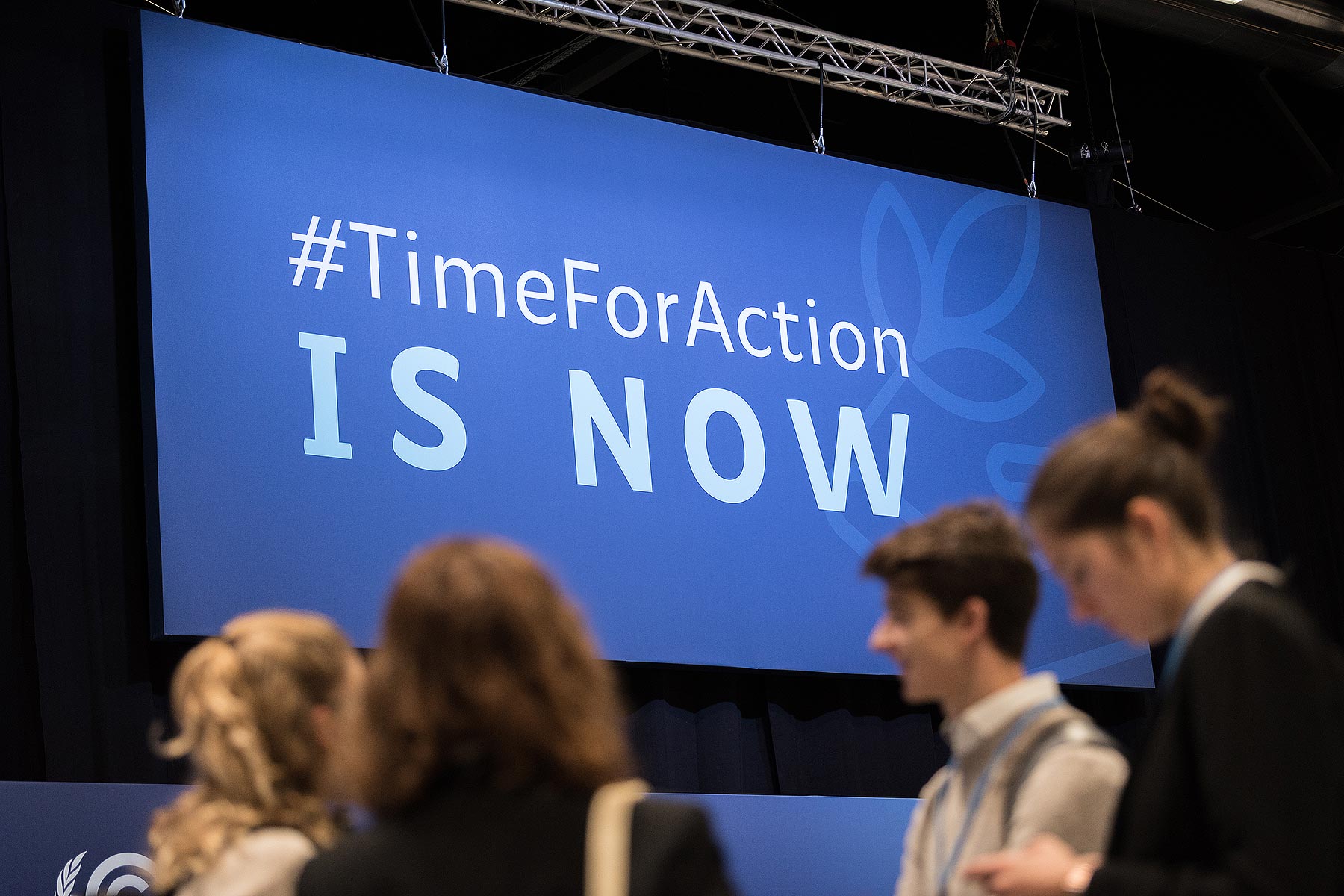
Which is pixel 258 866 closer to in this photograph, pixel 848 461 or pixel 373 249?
pixel 373 249

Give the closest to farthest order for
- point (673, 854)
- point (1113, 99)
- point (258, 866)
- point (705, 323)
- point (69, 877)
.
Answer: point (673, 854), point (258, 866), point (69, 877), point (705, 323), point (1113, 99)

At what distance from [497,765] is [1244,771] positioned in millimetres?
549

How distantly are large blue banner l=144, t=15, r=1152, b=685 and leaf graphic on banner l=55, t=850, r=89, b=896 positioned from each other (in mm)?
673

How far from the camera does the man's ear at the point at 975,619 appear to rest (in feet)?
5.48

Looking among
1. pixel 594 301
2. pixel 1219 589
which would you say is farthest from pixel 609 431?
pixel 1219 589

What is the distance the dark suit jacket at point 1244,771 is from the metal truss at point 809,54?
4366 millimetres

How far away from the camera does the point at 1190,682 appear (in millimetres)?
1279

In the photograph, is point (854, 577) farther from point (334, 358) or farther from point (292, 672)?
point (292, 672)

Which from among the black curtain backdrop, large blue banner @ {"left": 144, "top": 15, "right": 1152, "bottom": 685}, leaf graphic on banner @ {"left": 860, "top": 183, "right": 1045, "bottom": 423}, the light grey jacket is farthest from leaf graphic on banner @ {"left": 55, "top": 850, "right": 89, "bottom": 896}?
leaf graphic on banner @ {"left": 860, "top": 183, "right": 1045, "bottom": 423}

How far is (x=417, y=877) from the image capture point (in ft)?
3.73

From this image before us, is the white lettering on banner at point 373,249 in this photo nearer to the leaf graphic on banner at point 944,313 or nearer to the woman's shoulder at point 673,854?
the leaf graphic on banner at point 944,313

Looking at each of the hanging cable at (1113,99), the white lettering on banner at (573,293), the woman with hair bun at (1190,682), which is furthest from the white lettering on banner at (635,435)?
the woman with hair bun at (1190,682)

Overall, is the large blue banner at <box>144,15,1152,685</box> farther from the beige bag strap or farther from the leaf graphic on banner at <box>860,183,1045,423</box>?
the beige bag strap

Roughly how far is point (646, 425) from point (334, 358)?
3.36ft
